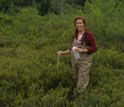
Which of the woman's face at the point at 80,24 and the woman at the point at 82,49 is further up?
the woman's face at the point at 80,24

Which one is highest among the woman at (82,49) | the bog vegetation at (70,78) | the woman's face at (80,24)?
the woman's face at (80,24)

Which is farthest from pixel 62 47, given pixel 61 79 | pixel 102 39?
pixel 61 79

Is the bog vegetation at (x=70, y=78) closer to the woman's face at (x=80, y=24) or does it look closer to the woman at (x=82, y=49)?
the woman at (x=82, y=49)

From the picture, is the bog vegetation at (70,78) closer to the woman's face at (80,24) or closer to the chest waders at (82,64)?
the chest waders at (82,64)

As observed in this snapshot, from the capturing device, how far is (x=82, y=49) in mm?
3283

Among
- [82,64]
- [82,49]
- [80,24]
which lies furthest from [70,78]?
[80,24]

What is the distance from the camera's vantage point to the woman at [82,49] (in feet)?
10.6

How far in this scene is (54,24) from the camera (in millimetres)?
15859

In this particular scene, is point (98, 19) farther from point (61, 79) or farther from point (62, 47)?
point (61, 79)

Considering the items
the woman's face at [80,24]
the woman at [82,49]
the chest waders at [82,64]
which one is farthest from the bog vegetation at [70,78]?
the woman's face at [80,24]

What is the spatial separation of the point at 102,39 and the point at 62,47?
8.17 ft

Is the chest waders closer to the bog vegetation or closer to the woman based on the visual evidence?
the woman

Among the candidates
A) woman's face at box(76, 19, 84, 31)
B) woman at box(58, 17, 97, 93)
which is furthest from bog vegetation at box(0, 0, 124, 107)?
woman's face at box(76, 19, 84, 31)

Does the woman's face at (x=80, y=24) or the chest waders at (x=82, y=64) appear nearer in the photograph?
the woman's face at (x=80, y=24)
